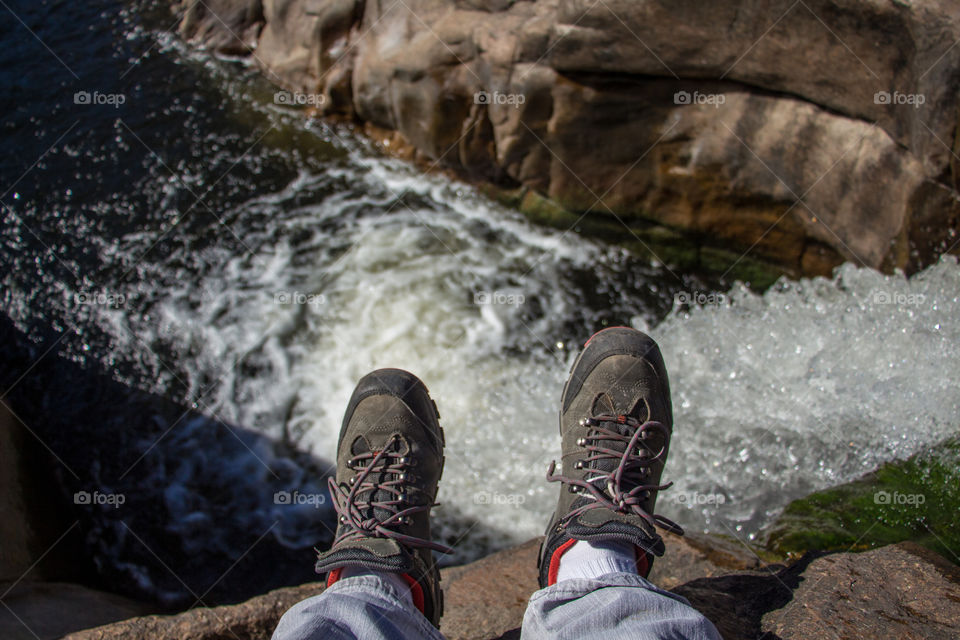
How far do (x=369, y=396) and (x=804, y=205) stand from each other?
2.62 m

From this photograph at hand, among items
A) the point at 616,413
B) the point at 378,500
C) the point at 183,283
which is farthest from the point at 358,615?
the point at 183,283

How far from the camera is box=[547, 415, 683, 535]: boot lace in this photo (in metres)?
1.90

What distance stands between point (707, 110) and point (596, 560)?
280 cm

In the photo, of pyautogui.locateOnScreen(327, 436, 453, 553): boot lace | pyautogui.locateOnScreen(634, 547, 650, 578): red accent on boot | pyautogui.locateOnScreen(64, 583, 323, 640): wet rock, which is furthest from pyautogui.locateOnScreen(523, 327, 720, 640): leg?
pyautogui.locateOnScreen(64, 583, 323, 640): wet rock

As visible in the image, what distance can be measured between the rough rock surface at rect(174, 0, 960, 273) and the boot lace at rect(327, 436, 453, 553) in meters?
2.54

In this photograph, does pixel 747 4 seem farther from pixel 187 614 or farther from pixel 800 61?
pixel 187 614

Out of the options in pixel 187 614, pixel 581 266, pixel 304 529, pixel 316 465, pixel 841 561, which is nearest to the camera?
pixel 841 561

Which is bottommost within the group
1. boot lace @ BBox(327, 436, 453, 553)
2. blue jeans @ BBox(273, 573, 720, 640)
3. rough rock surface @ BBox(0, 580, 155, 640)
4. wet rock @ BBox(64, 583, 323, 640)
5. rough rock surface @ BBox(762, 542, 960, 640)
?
rough rock surface @ BBox(0, 580, 155, 640)

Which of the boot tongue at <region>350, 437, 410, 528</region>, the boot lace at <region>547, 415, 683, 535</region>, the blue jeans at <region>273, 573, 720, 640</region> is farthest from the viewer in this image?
the boot tongue at <region>350, 437, 410, 528</region>

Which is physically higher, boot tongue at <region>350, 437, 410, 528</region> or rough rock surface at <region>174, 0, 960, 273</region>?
rough rock surface at <region>174, 0, 960, 273</region>

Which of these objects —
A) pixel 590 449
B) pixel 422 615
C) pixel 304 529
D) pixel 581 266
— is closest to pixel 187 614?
pixel 422 615

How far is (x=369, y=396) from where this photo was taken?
2.35 meters

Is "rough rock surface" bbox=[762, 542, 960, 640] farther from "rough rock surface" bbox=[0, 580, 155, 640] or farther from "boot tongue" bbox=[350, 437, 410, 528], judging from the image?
"rough rock surface" bbox=[0, 580, 155, 640]

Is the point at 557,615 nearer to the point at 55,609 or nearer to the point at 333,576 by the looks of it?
the point at 333,576
